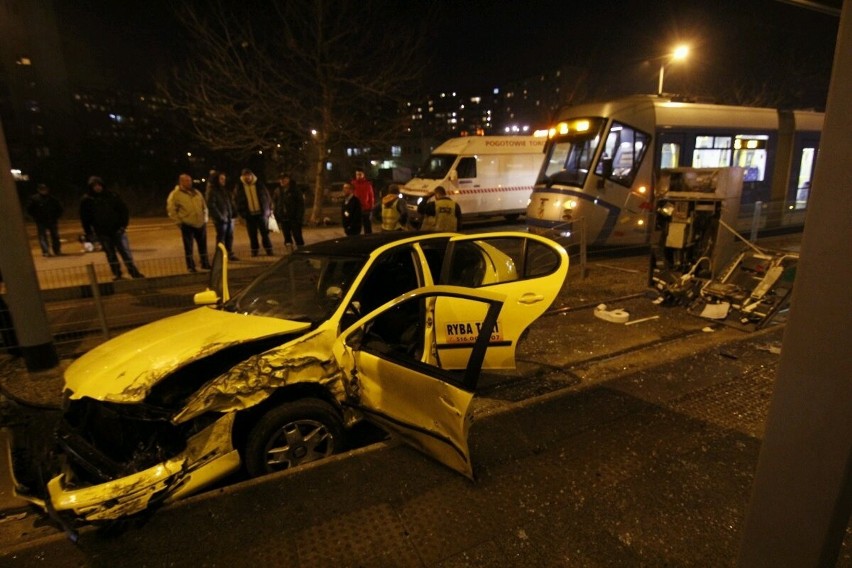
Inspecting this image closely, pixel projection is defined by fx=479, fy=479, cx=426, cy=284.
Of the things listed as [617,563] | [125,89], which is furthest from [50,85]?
[617,563]

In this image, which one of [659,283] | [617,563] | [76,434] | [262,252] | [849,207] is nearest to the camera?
[849,207]

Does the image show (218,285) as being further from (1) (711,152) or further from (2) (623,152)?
(1) (711,152)

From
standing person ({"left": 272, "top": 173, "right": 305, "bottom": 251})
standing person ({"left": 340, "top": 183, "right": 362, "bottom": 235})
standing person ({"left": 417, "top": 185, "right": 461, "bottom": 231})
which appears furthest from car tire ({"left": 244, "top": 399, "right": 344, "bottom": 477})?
standing person ({"left": 272, "top": 173, "right": 305, "bottom": 251})

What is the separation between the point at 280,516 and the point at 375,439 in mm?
1216

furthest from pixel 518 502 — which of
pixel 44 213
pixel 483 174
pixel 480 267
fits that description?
pixel 483 174

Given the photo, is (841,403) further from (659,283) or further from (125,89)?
(125,89)

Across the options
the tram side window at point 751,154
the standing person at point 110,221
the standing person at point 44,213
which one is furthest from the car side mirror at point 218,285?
the tram side window at point 751,154

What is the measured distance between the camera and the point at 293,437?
3.25m

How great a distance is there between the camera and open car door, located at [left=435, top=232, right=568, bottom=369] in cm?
401

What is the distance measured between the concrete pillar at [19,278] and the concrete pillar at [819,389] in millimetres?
6439

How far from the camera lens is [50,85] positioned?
35.3m

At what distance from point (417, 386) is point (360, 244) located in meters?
1.66

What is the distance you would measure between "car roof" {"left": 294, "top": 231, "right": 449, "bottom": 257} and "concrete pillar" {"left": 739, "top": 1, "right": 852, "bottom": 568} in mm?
3061

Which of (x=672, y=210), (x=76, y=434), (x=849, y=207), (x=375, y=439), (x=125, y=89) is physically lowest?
(x=375, y=439)
